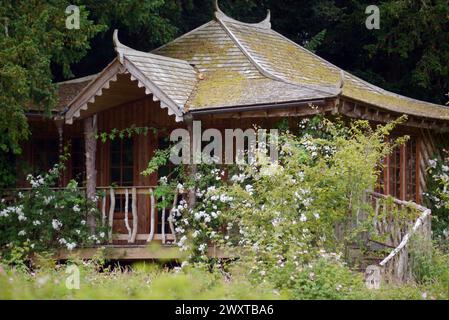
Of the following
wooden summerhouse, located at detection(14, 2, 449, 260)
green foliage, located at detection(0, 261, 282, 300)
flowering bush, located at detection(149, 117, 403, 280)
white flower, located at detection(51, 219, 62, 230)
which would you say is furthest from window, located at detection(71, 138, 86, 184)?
green foliage, located at detection(0, 261, 282, 300)

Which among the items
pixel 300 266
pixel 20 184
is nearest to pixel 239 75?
pixel 20 184

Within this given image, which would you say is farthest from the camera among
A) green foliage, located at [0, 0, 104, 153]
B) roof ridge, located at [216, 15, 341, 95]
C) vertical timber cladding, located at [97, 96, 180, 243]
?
vertical timber cladding, located at [97, 96, 180, 243]

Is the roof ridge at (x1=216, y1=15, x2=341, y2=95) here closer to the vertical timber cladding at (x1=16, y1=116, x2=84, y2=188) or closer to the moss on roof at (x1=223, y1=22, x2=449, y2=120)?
the moss on roof at (x1=223, y1=22, x2=449, y2=120)

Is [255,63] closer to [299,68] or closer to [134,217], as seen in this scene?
[299,68]

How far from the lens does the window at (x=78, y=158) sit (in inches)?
764

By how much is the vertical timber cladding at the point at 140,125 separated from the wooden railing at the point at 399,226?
14.7 feet

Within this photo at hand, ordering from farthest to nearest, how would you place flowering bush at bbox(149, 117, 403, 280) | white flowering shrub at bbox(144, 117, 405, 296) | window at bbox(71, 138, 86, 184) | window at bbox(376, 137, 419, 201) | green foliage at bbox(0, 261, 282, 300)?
window at bbox(71, 138, 86, 184) < window at bbox(376, 137, 419, 201) < flowering bush at bbox(149, 117, 403, 280) < white flowering shrub at bbox(144, 117, 405, 296) < green foliage at bbox(0, 261, 282, 300)

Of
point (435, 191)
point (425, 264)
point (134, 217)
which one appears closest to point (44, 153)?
point (134, 217)

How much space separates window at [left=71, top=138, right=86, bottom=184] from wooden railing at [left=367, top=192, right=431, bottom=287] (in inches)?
247

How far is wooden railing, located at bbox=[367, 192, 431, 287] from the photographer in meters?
13.4

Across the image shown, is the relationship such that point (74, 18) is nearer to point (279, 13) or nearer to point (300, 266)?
point (300, 266)

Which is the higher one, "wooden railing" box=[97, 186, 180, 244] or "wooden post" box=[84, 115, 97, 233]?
"wooden post" box=[84, 115, 97, 233]
